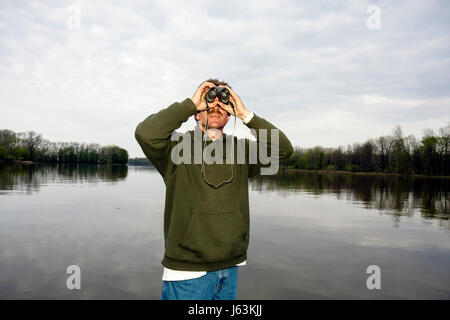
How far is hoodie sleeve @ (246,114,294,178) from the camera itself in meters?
2.60

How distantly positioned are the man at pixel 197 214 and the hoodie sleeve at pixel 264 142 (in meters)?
0.33

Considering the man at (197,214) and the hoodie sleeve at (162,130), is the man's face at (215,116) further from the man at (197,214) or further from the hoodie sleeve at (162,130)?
the hoodie sleeve at (162,130)

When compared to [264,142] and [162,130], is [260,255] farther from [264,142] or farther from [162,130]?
[162,130]

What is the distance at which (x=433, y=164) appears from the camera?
251 ft

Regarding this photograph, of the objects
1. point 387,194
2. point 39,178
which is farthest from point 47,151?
point 387,194

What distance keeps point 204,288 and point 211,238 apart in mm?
394

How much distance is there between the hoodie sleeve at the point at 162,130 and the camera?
219cm

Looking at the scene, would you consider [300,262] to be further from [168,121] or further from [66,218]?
[66,218]

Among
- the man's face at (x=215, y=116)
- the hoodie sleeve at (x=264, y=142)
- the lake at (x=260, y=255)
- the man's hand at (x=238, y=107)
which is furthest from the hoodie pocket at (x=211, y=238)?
the lake at (x=260, y=255)

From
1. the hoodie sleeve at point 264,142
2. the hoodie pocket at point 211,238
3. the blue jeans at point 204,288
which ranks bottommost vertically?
the blue jeans at point 204,288

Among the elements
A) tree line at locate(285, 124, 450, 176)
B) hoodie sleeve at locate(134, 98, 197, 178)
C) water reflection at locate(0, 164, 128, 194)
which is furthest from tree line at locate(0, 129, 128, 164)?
hoodie sleeve at locate(134, 98, 197, 178)

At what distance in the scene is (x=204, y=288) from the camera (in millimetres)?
2098

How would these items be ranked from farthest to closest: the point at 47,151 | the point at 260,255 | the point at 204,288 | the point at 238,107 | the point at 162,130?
the point at 47,151
the point at 260,255
the point at 238,107
the point at 162,130
the point at 204,288
